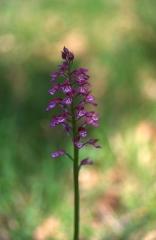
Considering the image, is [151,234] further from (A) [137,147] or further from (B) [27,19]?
(B) [27,19]

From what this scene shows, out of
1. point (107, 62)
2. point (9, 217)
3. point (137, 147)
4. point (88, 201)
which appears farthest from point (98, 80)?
point (9, 217)

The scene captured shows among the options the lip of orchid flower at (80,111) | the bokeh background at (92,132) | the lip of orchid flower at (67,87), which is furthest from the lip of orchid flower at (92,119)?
the bokeh background at (92,132)

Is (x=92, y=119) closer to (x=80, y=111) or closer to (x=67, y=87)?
(x=80, y=111)

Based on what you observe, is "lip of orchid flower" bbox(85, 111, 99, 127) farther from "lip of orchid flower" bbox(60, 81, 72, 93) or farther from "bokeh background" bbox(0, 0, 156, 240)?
"bokeh background" bbox(0, 0, 156, 240)

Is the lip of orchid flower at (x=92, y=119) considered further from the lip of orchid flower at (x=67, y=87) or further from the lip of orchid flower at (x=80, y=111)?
the lip of orchid flower at (x=67, y=87)

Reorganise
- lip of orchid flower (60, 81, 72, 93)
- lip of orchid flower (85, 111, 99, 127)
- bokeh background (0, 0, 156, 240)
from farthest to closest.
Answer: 1. bokeh background (0, 0, 156, 240)
2. lip of orchid flower (85, 111, 99, 127)
3. lip of orchid flower (60, 81, 72, 93)

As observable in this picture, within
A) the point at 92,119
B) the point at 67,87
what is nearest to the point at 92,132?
the point at 92,119

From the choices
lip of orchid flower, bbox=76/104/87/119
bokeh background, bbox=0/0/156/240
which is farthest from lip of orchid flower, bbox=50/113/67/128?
bokeh background, bbox=0/0/156/240

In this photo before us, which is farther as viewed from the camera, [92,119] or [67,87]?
[92,119]

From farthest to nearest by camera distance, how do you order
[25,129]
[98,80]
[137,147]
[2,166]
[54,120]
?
[98,80] < [25,129] < [137,147] < [2,166] < [54,120]
